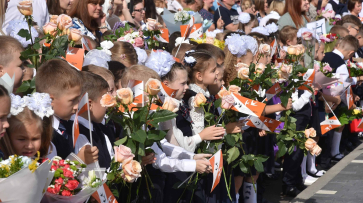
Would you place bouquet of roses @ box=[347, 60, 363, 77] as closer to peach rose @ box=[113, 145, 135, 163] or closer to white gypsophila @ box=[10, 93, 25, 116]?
peach rose @ box=[113, 145, 135, 163]

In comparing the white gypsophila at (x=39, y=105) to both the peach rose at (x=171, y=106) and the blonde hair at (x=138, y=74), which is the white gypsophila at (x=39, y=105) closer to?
the peach rose at (x=171, y=106)

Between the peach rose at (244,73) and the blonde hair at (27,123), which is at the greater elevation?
the blonde hair at (27,123)

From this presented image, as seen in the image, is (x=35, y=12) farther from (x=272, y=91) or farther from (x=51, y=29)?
(x=272, y=91)

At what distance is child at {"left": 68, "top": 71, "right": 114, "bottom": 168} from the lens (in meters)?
3.22

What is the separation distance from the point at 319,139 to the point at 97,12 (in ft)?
13.3

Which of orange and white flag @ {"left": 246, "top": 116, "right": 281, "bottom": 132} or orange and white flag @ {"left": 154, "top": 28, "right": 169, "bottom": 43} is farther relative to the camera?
orange and white flag @ {"left": 154, "top": 28, "right": 169, "bottom": 43}

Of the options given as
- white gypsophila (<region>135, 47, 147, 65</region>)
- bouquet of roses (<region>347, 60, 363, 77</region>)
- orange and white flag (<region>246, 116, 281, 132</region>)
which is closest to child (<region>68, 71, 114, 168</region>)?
white gypsophila (<region>135, 47, 147, 65</region>)

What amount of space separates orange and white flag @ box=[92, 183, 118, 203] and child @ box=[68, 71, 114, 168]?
39cm

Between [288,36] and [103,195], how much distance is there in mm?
4931

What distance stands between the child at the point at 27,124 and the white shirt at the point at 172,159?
44.1 inches

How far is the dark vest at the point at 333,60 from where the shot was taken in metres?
7.63

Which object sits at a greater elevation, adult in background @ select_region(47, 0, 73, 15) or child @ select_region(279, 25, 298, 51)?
adult in background @ select_region(47, 0, 73, 15)

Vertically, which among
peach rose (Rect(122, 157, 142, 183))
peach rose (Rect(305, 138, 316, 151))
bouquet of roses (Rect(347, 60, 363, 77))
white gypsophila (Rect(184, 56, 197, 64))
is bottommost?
bouquet of roses (Rect(347, 60, 363, 77))

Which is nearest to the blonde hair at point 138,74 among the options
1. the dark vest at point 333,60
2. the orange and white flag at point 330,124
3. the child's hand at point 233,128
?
the child's hand at point 233,128
